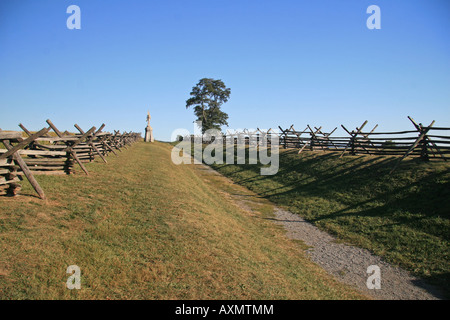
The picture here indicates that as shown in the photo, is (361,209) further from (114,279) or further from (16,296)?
(16,296)

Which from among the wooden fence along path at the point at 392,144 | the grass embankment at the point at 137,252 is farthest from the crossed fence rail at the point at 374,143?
the grass embankment at the point at 137,252

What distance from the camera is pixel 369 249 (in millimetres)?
9031

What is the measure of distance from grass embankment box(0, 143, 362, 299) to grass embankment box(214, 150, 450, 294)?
2.86 m

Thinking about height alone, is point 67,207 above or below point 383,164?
below

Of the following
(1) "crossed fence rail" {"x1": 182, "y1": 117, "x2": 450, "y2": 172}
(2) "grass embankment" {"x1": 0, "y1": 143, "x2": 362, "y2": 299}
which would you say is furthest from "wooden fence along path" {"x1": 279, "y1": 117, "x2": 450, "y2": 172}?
(2) "grass embankment" {"x1": 0, "y1": 143, "x2": 362, "y2": 299}

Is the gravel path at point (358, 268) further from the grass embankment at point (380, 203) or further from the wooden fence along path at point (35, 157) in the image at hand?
the wooden fence along path at point (35, 157)

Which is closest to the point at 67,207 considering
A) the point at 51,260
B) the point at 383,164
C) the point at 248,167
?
the point at 51,260

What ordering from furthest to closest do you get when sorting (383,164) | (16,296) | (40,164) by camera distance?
1. (383,164)
2. (40,164)
3. (16,296)

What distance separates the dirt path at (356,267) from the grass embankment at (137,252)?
0.53m

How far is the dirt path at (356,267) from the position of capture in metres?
6.56

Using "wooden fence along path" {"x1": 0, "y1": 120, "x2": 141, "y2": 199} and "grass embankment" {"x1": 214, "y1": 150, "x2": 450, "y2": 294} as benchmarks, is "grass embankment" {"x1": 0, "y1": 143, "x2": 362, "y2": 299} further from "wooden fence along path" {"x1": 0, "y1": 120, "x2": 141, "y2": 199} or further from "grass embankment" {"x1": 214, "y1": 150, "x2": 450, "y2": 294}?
"grass embankment" {"x1": 214, "y1": 150, "x2": 450, "y2": 294}

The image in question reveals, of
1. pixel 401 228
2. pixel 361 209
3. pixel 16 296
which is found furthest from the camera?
pixel 361 209

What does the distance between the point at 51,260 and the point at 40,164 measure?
7175 mm
